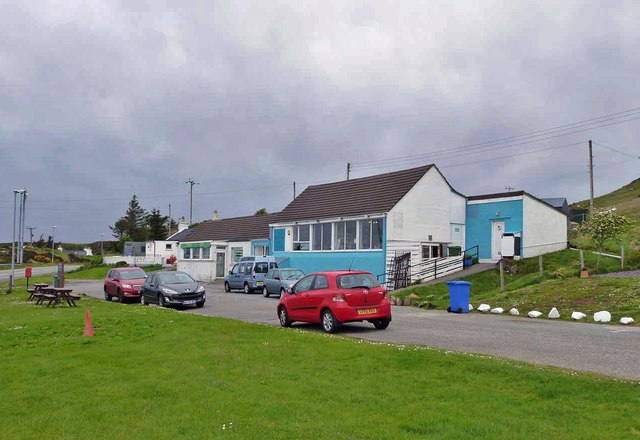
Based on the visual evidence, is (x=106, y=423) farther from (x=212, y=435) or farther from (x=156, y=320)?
(x=156, y=320)

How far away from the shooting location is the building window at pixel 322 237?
38.3 m

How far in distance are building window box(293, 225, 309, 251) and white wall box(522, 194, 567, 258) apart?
45.5ft

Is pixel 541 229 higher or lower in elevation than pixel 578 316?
higher

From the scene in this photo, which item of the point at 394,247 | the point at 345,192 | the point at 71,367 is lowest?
the point at 71,367

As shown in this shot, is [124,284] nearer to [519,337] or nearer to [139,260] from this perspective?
[519,337]

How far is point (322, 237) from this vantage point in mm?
38844

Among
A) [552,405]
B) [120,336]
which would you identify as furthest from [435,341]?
[120,336]

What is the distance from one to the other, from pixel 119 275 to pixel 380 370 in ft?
74.3

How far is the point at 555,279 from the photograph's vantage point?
983 inches

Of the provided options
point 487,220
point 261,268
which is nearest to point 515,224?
point 487,220

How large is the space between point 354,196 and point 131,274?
50.9 feet

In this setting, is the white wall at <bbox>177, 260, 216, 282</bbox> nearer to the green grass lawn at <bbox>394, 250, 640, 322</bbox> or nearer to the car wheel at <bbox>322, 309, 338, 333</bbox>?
the green grass lawn at <bbox>394, 250, 640, 322</bbox>

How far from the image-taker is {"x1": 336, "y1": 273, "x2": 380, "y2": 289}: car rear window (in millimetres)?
15008

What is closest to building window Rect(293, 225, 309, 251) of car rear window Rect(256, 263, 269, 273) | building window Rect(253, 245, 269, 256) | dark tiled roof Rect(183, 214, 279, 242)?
dark tiled roof Rect(183, 214, 279, 242)
